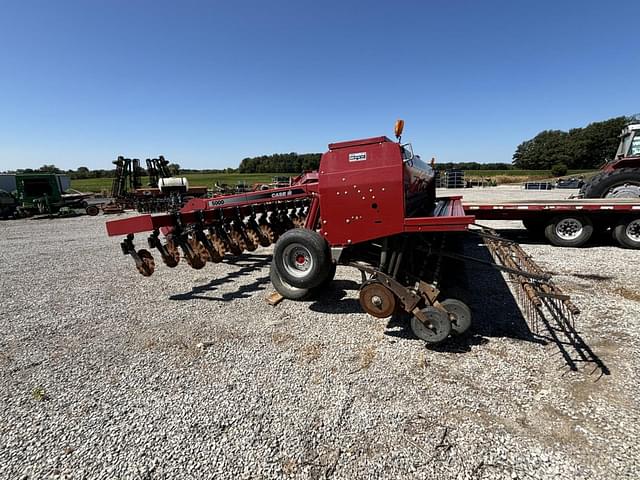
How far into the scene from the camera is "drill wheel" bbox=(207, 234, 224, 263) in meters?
6.00

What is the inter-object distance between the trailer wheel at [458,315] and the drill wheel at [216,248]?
4279 millimetres

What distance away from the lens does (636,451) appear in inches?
80.7

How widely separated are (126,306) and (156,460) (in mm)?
3332

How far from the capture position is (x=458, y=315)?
128 inches

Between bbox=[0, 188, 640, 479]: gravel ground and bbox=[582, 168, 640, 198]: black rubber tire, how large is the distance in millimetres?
5736

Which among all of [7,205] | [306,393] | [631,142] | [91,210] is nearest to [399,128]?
[306,393]

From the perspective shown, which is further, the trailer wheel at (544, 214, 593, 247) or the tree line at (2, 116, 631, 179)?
the tree line at (2, 116, 631, 179)

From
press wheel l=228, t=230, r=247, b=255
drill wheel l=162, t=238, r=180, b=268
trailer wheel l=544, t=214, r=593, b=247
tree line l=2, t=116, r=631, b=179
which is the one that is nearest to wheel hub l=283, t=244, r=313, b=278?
drill wheel l=162, t=238, r=180, b=268

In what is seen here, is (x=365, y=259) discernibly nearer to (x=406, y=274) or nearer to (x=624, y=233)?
(x=406, y=274)

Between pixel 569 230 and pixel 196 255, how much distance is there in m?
8.39

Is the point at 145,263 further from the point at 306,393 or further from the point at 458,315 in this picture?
the point at 458,315

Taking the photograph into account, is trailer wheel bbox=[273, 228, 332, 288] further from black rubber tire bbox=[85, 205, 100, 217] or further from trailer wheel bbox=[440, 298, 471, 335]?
black rubber tire bbox=[85, 205, 100, 217]

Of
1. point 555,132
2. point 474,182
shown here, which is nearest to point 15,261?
point 474,182

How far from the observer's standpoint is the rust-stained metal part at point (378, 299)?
3.39 meters
